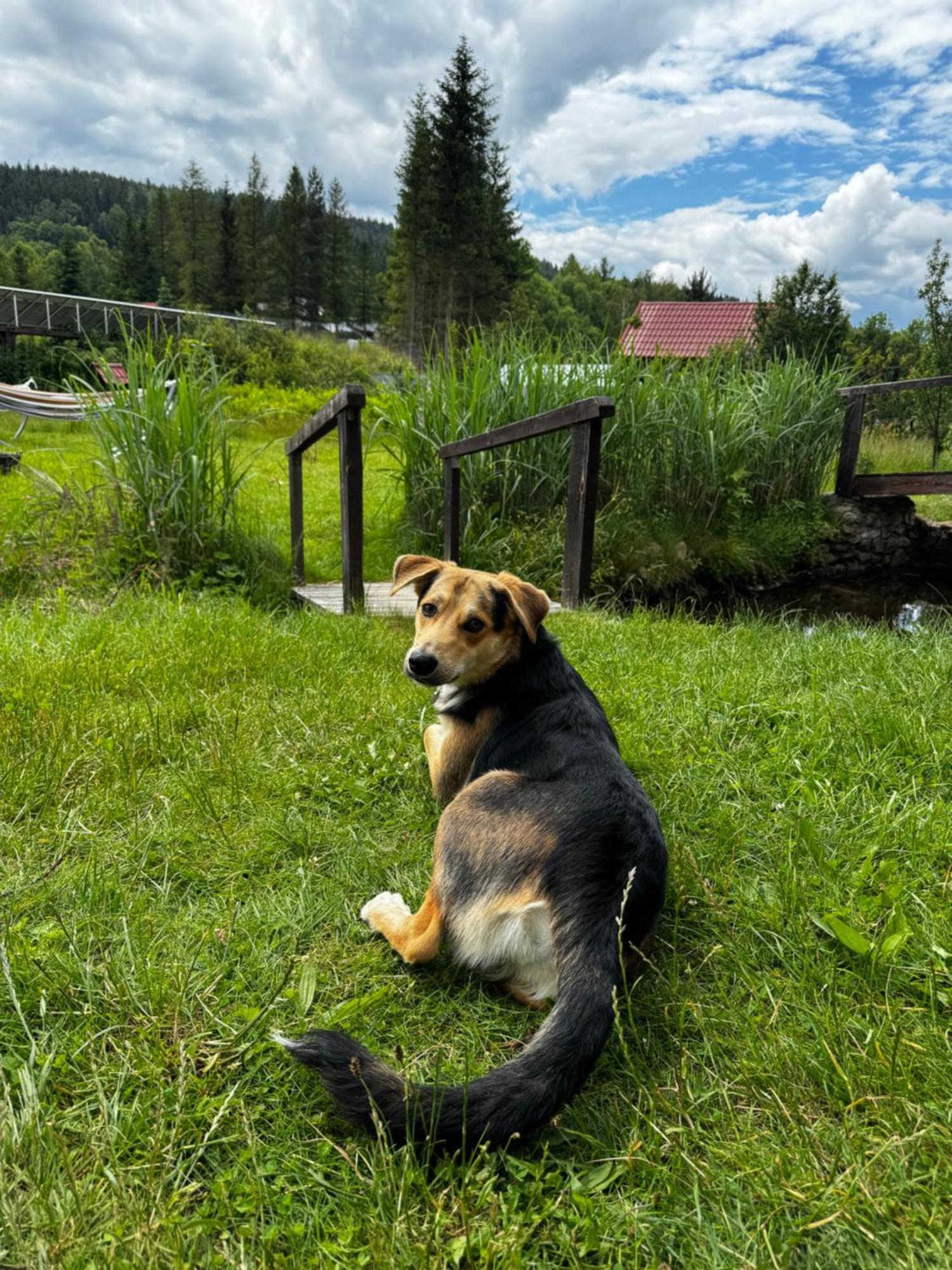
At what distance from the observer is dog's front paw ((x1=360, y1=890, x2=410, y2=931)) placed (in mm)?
1845

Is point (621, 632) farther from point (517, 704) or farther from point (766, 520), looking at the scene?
point (766, 520)

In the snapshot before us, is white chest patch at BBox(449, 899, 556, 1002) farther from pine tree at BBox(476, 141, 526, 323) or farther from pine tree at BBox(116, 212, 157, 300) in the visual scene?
pine tree at BBox(116, 212, 157, 300)

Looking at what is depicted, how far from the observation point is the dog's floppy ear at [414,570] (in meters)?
2.64

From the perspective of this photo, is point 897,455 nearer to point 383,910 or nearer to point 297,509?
point 297,509

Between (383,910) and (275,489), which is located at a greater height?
(275,489)

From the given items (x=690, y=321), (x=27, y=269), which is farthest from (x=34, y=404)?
(x=27, y=269)

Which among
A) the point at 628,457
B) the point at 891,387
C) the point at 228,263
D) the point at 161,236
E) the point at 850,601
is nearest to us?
the point at 628,457

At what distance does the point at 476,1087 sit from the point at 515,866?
1.52 ft

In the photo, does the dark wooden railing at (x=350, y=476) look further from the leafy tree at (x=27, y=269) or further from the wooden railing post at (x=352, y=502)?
the leafy tree at (x=27, y=269)

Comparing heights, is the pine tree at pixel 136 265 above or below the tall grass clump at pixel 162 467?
above

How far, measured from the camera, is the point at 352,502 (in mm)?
5086

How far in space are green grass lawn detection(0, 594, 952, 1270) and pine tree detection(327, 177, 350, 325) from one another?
67850 millimetres

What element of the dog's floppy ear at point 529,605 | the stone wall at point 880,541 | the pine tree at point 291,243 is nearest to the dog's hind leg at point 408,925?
the dog's floppy ear at point 529,605

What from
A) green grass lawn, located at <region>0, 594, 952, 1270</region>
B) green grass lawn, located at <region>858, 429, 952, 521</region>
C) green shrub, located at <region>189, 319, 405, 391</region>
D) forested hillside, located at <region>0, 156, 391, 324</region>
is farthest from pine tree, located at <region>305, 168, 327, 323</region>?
green grass lawn, located at <region>0, 594, 952, 1270</region>
